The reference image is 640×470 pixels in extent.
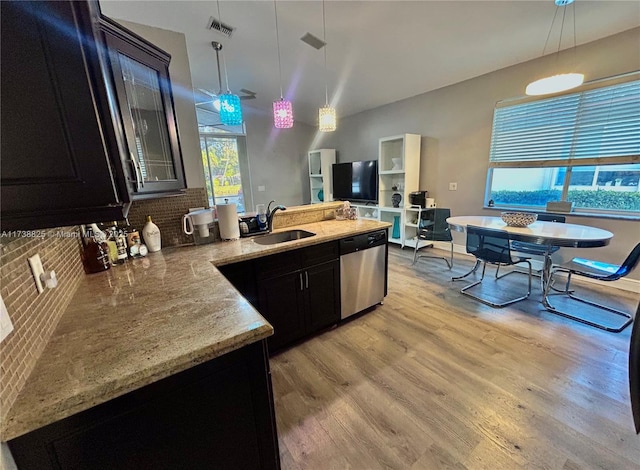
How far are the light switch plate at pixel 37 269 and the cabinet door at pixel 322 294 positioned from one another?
144 centimetres

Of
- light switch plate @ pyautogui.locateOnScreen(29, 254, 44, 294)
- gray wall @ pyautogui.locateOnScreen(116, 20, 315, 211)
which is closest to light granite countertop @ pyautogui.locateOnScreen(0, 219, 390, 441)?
light switch plate @ pyautogui.locateOnScreen(29, 254, 44, 294)

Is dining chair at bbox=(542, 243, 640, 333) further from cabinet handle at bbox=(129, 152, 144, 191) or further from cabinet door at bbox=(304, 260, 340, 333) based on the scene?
cabinet handle at bbox=(129, 152, 144, 191)

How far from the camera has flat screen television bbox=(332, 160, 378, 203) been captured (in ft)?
16.7

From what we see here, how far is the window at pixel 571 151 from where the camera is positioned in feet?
9.09

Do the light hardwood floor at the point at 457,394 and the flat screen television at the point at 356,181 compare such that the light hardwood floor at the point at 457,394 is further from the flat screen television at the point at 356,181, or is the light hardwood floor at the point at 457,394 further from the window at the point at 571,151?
the flat screen television at the point at 356,181

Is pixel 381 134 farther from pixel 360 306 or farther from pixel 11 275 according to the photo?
pixel 11 275

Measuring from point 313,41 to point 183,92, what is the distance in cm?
201

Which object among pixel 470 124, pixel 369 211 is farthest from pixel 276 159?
pixel 470 124

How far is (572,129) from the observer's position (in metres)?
3.10

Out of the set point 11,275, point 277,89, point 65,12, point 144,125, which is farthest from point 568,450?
point 277,89

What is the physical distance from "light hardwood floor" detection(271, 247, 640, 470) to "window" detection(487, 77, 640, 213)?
4.40 ft

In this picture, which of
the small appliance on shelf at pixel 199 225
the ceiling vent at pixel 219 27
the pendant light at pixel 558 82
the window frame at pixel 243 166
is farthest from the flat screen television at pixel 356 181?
the small appliance on shelf at pixel 199 225

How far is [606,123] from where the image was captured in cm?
286

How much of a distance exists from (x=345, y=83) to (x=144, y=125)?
3710mm
